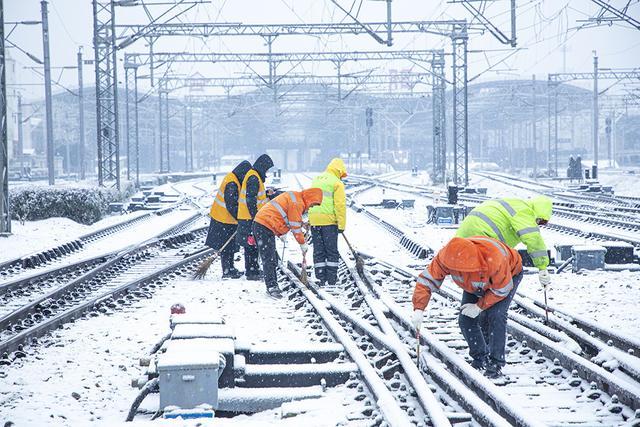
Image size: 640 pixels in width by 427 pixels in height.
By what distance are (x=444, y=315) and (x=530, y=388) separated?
2.83 metres

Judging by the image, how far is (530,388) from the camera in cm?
620

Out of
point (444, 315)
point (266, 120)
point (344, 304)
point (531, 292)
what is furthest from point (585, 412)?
point (266, 120)

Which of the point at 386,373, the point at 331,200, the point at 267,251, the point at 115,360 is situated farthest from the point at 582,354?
the point at 331,200

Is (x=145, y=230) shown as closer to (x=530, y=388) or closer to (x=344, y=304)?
(x=344, y=304)

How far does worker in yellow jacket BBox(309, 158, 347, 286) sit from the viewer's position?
1139cm

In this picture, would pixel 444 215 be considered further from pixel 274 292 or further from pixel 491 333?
pixel 491 333

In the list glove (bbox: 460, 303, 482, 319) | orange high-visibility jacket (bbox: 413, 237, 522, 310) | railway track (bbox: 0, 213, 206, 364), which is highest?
orange high-visibility jacket (bbox: 413, 237, 522, 310)

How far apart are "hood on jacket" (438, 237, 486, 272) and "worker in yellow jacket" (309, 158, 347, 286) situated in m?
5.03

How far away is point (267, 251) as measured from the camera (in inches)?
424

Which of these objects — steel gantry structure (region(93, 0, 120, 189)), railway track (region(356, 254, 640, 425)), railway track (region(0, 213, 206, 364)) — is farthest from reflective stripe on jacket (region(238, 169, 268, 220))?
steel gantry structure (region(93, 0, 120, 189))

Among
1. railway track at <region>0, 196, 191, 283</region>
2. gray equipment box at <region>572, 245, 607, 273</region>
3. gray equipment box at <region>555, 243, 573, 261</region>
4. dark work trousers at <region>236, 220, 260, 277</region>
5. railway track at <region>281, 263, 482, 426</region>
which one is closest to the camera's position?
railway track at <region>281, 263, 482, 426</region>

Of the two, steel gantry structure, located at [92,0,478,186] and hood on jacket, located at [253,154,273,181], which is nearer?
hood on jacket, located at [253,154,273,181]

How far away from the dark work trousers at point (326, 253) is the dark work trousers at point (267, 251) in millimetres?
944

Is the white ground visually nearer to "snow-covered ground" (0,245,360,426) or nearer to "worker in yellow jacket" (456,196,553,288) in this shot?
"snow-covered ground" (0,245,360,426)
